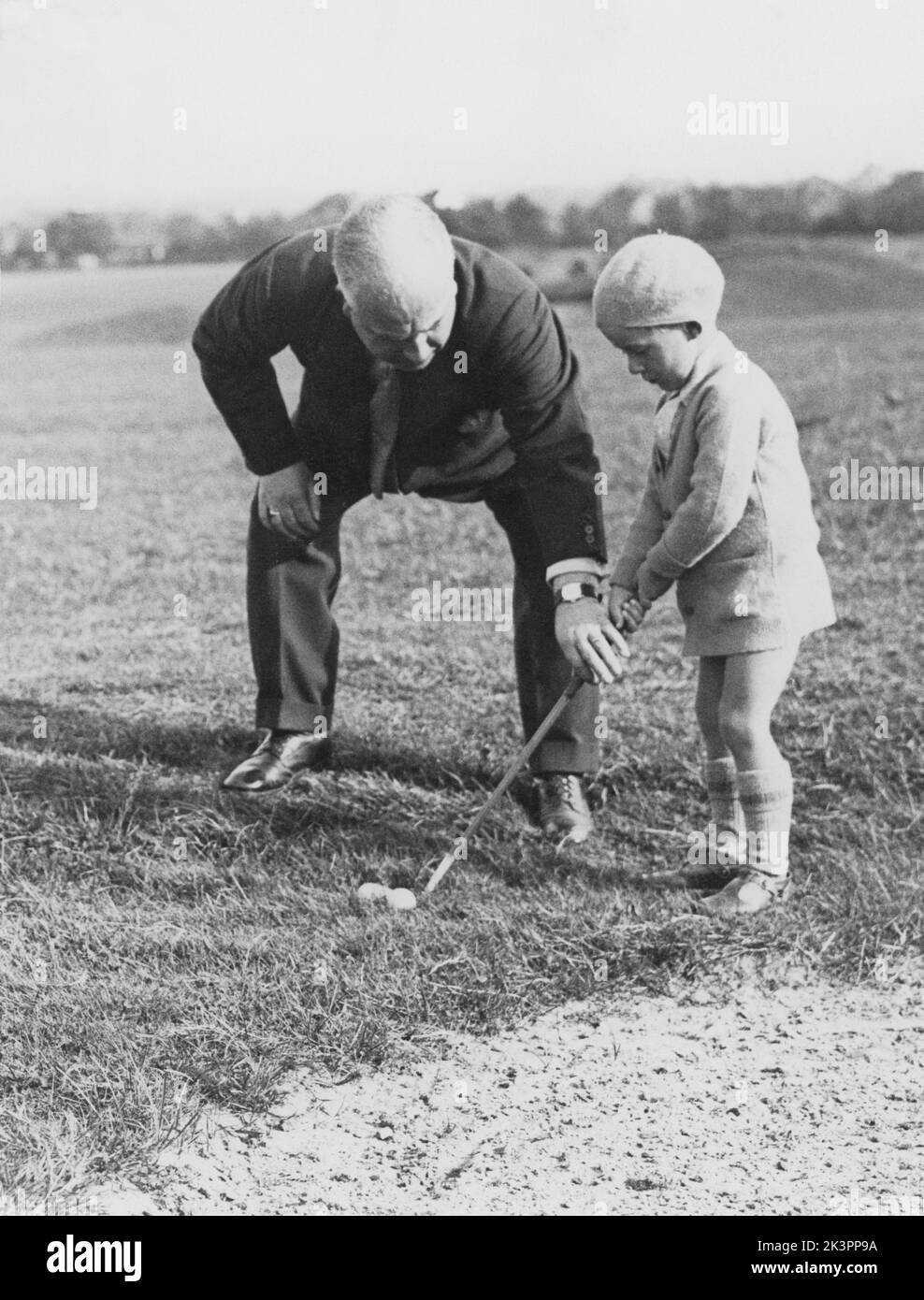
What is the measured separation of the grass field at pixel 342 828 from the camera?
320cm

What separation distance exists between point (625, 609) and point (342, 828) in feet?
3.26

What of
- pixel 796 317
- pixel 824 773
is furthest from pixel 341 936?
pixel 796 317

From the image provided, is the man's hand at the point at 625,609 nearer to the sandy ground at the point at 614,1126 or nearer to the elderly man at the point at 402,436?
the elderly man at the point at 402,436

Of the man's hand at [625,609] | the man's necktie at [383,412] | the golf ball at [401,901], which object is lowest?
the golf ball at [401,901]

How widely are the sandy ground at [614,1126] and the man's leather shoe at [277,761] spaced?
4.33ft

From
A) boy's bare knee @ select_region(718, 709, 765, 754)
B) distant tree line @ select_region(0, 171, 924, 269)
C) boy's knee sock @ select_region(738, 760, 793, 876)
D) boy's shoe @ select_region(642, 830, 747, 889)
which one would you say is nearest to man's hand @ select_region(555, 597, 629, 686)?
boy's bare knee @ select_region(718, 709, 765, 754)

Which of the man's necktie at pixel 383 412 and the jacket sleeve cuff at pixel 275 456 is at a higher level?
the man's necktie at pixel 383 412

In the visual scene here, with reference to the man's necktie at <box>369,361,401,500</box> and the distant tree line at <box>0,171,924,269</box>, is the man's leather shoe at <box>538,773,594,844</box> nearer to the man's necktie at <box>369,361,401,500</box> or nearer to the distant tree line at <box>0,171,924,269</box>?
the man's necktie at <box>369,361,401,500</box>

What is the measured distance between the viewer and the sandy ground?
107 inches

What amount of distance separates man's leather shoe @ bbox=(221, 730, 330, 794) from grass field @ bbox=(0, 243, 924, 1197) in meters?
0.06

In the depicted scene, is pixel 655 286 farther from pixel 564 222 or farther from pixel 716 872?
pixel 564 222

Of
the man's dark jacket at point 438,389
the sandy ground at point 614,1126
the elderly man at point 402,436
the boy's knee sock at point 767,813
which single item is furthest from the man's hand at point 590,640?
the sandy ground at point 614,1126

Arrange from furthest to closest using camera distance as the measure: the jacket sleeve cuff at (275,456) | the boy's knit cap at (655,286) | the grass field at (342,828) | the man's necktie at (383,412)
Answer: the jacket sleeve cuff at (275,456) → the man's necktie at (383,412) → the boy's knit cap at (655,286) → the grass field at (342,828)
